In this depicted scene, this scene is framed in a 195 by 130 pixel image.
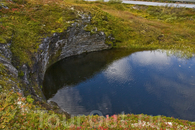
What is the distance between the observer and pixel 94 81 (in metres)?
27.9

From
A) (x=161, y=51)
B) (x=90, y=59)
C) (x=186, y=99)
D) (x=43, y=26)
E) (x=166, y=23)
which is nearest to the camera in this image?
(x=186, y=99)

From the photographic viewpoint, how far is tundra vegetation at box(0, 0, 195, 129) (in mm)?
12875

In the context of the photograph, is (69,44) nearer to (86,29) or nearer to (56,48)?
(56,48)

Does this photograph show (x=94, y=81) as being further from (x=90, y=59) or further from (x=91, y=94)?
(x=90, y=59)

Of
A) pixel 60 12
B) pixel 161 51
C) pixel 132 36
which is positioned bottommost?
pixel 161 51

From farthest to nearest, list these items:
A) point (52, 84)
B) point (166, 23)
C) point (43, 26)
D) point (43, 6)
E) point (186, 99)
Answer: point (166, 23) < point (43, 6) < point (43, 26) < point (52, 84) < point (186, 99)

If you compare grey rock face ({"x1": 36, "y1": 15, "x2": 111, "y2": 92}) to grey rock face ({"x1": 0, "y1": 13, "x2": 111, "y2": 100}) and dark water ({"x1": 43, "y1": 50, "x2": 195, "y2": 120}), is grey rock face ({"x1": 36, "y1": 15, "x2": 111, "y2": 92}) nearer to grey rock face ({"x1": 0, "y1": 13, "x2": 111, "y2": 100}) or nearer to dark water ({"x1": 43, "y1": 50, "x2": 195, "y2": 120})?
grey rock face ({"x1": 0, "y1": 13, "x2": 111, "y2": 100})

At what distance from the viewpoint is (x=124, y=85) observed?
2633cm

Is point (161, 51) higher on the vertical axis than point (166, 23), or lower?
lower

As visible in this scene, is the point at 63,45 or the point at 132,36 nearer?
the point at 63,45

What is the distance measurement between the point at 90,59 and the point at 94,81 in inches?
489

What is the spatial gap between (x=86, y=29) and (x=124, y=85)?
22.3 metres

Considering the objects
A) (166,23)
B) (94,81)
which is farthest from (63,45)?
(166,23)

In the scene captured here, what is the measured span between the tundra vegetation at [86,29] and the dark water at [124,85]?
585 cm
